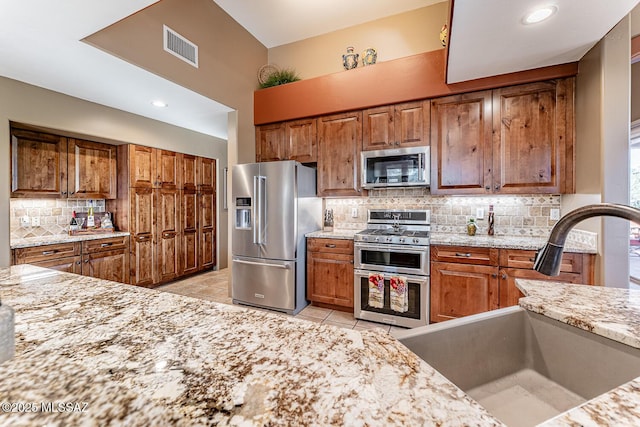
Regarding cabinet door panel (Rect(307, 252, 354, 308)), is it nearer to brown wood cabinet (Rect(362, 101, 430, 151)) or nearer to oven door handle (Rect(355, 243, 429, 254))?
oven door handle (Rect(355, 243, 429, 254))

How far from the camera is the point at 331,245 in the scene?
304cm

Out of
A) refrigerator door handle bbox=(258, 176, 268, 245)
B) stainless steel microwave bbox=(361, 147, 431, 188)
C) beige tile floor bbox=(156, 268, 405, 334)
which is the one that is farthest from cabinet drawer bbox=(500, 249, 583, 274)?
refrigerator door handle bbox=(258, 176, 268, 245)

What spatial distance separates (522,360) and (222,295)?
3522 millimetres

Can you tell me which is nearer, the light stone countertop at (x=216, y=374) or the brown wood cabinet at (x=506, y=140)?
the light stone countertop at (x=216, y=374)

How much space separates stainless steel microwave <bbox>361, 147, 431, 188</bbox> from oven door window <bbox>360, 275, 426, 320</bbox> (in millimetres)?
1068

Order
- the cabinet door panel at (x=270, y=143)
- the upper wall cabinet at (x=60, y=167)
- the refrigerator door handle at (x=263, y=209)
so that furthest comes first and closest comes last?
the cabinet door panel at (x=270, y=143), the refrigerator door handle at (x=263, y=209), the upper wall cabinet at (x=60, y=167)

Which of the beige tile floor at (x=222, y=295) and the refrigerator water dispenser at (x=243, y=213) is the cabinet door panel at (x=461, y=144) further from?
the refrigerator water dispenser at (x=243, y=213)

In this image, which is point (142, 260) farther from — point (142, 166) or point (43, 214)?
point (142, 166)

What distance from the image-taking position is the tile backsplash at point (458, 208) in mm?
2746

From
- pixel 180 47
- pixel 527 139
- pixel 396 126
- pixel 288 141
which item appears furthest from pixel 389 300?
pixel 180 47

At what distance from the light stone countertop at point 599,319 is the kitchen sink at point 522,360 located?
0.03 m

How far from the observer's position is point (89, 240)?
10.4ft

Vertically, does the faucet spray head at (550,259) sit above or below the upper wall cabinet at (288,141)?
below

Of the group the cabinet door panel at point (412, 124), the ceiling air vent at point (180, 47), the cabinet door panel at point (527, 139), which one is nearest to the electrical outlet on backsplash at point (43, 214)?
the ceiling air vent at point (180, 47)
